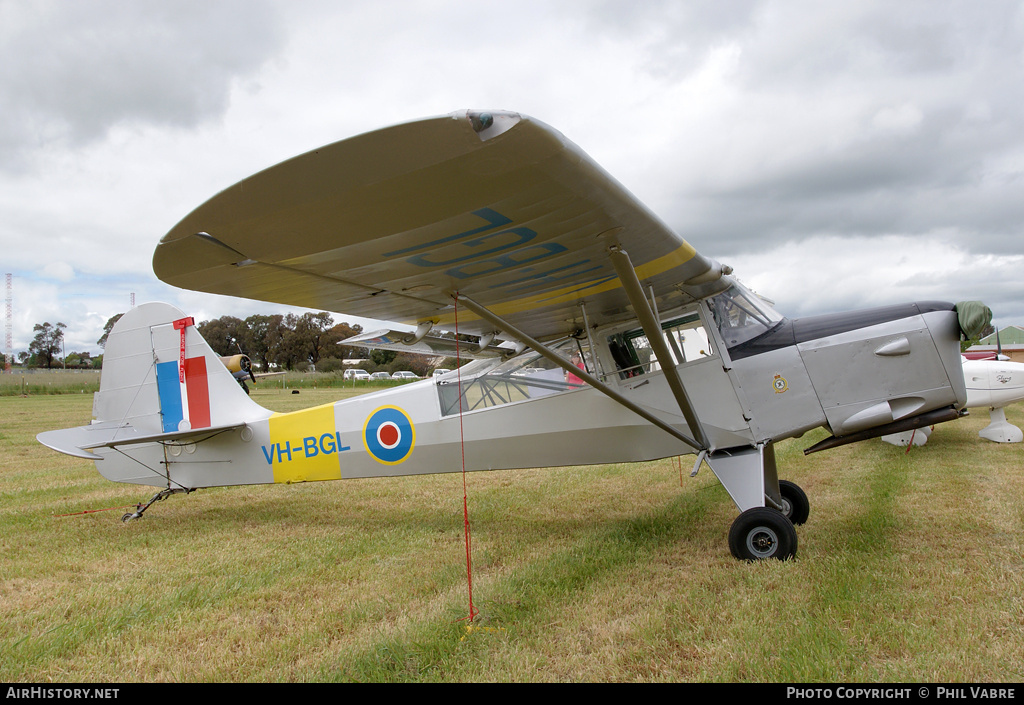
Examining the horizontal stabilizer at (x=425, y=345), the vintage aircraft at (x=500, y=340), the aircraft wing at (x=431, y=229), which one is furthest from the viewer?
the horizontal stabilizer at (x=425, y=345)

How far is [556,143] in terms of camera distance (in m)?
2.25

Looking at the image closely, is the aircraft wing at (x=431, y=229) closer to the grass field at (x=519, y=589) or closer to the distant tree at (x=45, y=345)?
the grass field at (x=519, y=589)

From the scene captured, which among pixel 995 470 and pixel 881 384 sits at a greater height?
pixel 881 384

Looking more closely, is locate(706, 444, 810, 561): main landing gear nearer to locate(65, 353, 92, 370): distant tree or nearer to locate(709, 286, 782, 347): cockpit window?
locate(709, 286, 782, 347): cockpit window

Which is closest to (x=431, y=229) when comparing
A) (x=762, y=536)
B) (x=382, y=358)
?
(x=762, y=536)

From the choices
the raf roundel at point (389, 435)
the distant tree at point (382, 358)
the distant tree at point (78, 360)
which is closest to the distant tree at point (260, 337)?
the distant tree at point (382, 358)

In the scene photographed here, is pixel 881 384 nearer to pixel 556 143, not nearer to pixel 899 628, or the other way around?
pixel 899 628

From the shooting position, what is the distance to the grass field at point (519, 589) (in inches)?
106

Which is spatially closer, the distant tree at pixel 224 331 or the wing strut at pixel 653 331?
the wing strut at pixel 653 331

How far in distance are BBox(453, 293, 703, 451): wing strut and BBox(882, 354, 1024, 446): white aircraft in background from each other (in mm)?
7190

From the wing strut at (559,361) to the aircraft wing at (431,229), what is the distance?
0.79ft

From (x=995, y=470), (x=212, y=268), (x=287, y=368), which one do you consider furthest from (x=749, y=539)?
(x=287, y=368)

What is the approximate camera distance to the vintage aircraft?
245 cm
